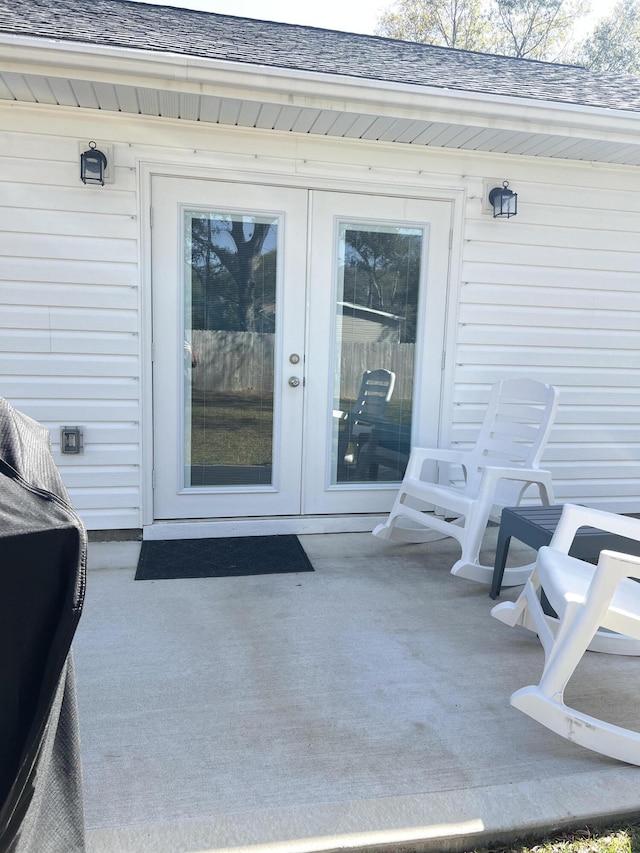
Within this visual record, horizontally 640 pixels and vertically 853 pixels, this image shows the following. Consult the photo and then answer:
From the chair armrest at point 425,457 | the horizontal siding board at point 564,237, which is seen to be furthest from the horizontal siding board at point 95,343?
the horizontal siding board at point 564,237

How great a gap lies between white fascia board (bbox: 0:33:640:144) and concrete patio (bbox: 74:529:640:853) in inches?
92.7

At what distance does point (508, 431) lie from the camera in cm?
351

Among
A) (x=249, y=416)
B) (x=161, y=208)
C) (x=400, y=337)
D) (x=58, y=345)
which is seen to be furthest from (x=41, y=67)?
(x=400, y=337)

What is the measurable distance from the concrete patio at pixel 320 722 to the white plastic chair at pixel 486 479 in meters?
0.29

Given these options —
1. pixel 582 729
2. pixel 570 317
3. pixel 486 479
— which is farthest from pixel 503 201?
pixel 582 729

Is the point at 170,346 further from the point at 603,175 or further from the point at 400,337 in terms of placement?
the point at 603,175

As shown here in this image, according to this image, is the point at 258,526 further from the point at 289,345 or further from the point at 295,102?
the point at 295,102

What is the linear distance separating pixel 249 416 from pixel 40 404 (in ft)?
3.74

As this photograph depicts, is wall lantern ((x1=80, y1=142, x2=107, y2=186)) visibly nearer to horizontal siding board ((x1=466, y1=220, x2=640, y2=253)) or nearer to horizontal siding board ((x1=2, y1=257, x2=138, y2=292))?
horizontal siding board ((x1=2, y1=257, x2=138, y2=292))

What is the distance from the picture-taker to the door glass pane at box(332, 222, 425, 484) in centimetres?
368

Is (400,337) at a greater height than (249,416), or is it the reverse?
(400,337)

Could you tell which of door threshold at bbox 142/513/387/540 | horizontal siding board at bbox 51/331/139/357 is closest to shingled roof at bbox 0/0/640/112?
horizontal siding board at bbox 51/331/139/357

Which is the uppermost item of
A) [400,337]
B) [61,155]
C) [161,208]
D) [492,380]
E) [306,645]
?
[61,155]

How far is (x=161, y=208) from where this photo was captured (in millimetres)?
3363
